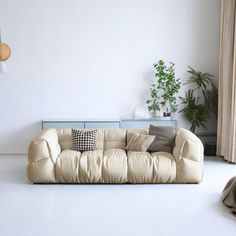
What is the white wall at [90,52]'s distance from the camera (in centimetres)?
538

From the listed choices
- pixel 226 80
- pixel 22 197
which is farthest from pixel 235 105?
pixel 22 197

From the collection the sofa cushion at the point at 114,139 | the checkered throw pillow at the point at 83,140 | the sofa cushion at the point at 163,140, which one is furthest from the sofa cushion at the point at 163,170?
the checkered throw pillow at the point at 83,140

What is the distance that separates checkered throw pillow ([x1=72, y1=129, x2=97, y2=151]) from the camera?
4.34 meters

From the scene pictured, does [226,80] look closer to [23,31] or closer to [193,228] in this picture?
[193,228]

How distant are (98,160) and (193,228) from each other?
5.10 feet

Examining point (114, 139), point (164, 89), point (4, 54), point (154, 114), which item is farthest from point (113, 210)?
point (4, 54)

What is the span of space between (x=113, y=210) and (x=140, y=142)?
136 cm

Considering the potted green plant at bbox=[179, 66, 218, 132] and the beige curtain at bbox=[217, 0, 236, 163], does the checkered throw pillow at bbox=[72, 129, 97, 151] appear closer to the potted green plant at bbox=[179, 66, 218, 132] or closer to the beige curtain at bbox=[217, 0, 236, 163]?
the potted green plant at bbox=[179, 66, 218, 132]

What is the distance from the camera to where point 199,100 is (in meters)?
A: 5.64

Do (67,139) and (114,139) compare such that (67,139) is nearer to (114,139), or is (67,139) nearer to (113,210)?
(114,139)

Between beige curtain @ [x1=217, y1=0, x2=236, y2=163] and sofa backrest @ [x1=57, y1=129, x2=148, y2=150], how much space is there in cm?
142

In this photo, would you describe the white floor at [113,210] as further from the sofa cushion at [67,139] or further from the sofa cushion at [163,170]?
the sofa cushion at [67,139]

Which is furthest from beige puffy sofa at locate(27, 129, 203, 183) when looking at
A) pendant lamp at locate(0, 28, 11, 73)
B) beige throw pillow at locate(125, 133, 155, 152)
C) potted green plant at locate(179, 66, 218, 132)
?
pendant lamp at locate(0, 28, 11, 73)

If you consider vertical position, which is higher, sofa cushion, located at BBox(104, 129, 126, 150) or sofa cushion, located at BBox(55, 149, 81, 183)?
sofa cushion, located at BBox(104, 129, 126, 150)
